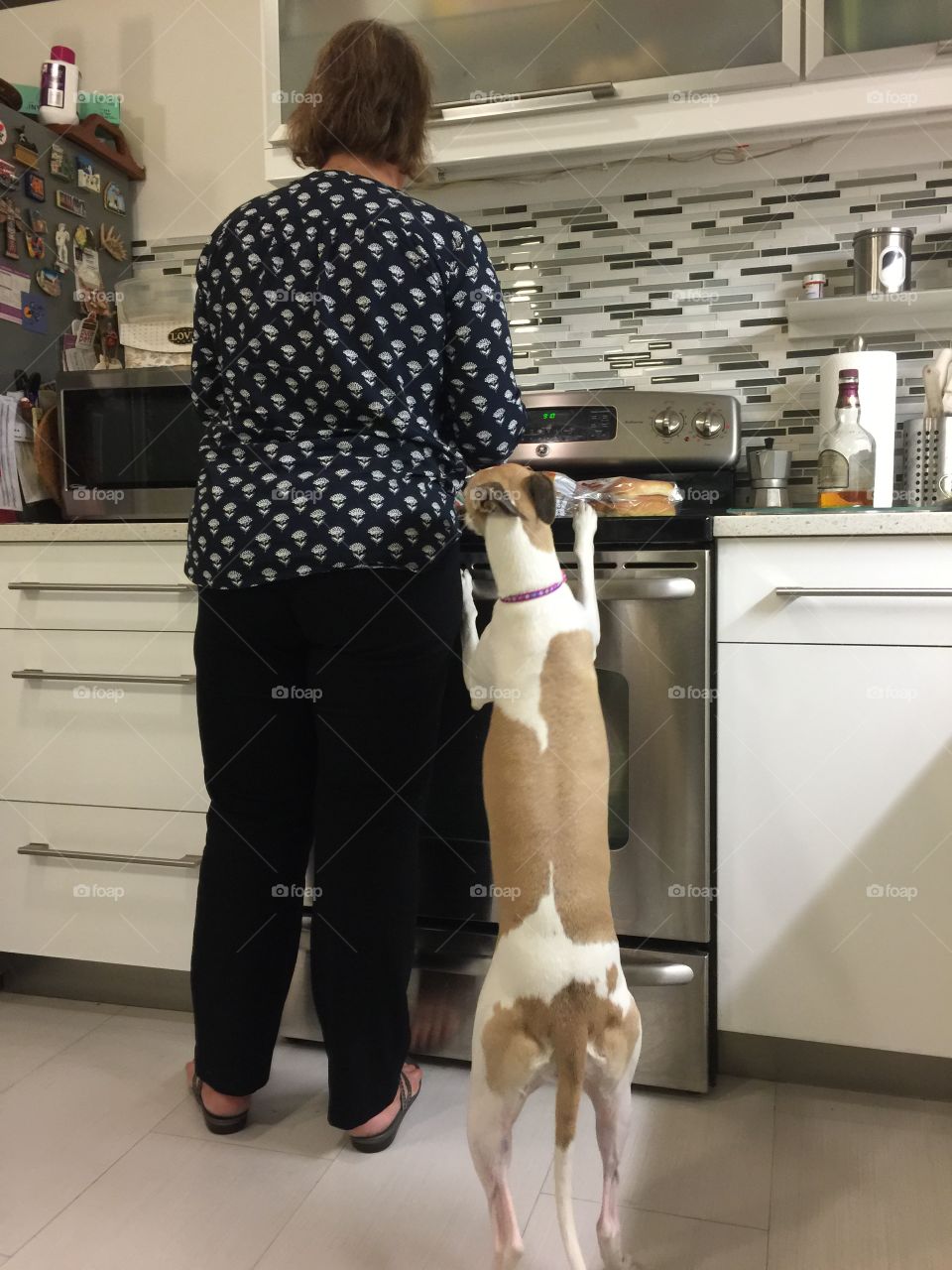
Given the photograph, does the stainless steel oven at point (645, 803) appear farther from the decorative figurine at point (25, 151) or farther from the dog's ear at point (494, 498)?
the decorative figurine at point (25, 151)

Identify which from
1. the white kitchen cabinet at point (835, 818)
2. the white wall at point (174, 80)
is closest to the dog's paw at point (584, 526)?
the white kitchen cabinet at point (835, 818)

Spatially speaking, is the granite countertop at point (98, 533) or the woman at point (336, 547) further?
the granite countertop at point (98, 533)

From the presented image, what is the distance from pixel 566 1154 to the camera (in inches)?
41.9

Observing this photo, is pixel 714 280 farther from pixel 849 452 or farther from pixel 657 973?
pixel 657 973

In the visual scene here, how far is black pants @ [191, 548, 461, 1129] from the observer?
1406 millimetres

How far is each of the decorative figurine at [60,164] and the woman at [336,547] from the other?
116 cm

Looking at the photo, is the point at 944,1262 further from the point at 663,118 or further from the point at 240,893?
the point at 663,118

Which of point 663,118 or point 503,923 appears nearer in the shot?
point 503,923

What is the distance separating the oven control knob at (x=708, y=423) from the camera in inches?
81.3

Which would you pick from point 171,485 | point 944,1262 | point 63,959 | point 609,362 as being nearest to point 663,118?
point 609,362

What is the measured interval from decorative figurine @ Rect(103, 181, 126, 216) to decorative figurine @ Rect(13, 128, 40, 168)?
0.27 metres

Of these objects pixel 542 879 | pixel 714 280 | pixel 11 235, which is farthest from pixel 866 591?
pixel 11 235

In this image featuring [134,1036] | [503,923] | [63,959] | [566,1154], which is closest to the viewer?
[566,1154]

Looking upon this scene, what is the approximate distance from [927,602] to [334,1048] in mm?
1124
